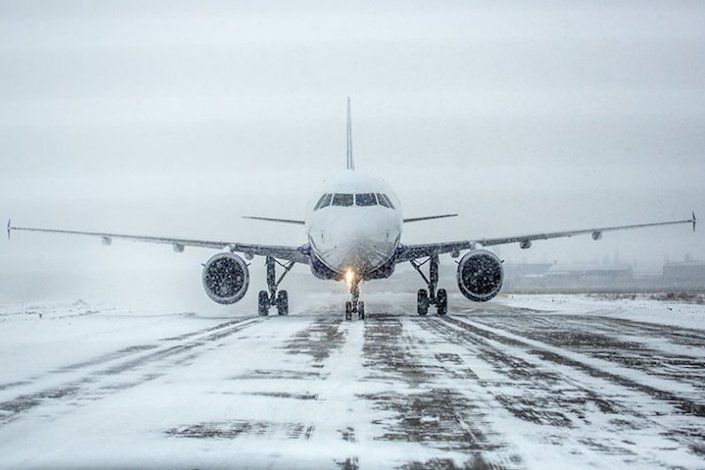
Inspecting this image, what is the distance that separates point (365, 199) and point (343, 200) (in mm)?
673

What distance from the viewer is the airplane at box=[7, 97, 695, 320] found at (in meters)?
21.5

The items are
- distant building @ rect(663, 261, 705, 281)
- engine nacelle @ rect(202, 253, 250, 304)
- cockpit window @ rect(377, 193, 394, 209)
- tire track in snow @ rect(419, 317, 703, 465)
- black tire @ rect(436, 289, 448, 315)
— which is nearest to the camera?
tire track in snow @ rect(419, 317, 703, 465)

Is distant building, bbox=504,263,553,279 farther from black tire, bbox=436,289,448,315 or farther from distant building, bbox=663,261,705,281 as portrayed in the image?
black tire, bbox=436,289,448,315

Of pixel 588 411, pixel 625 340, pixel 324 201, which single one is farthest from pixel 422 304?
pixel 588 411

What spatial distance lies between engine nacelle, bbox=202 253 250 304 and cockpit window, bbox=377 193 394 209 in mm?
4922

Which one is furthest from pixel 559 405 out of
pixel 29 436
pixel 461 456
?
pixel 29 436

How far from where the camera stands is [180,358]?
40.2 feet

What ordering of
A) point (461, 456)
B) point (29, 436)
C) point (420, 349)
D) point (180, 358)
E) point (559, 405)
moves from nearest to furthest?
point (461, 456) < point (29, 436) < point (559, 405) < point (180, 358) < point (420, 349)

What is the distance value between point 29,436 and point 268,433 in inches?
80.4

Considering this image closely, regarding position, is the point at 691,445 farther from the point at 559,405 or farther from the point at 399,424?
the point at 399,424

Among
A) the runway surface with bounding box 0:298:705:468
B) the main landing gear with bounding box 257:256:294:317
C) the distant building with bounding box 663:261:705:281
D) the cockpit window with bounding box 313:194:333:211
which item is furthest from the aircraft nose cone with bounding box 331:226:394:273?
the distant building with bounding box 663:261:705:281

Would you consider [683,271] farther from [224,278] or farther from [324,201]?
[224,278]

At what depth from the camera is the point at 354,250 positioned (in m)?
21.1

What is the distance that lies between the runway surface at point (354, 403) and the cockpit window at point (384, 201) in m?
7.64
